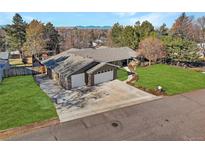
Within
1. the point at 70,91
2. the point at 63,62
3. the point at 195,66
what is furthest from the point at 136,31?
the point at 70,91

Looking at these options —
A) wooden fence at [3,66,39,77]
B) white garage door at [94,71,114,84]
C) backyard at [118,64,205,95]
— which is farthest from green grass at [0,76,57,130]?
backyard at [118,64,205,95]

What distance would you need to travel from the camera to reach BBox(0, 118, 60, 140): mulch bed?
10.7 meters

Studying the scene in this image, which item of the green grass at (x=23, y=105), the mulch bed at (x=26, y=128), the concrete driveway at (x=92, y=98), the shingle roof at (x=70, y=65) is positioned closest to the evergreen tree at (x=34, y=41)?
the shingle roof at (x=70, y=65)

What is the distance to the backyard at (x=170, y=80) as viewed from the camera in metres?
18.4

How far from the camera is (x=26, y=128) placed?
37.1 feet

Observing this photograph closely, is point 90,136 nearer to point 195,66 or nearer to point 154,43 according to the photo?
point 154,43

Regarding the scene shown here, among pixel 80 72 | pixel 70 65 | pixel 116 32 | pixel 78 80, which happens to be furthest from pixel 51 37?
pixel 78 80

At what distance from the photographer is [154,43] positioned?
96.7ft

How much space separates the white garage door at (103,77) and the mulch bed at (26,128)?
28.6 feet

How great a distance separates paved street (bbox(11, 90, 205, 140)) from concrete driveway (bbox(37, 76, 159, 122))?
0.90m

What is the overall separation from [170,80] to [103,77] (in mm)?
8132

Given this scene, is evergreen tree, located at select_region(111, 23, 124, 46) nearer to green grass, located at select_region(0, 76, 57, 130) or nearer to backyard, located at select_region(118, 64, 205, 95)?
backyard, located at select_region(118, 64, 205, 95)

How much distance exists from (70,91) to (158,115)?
9038 mm

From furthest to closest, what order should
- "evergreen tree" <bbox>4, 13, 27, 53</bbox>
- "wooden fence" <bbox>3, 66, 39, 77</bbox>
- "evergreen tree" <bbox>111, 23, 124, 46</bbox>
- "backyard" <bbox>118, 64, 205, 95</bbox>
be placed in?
1. "evergreen tree" <bbox>111, 23, 124, 46</bbox>
2. "evergreen tree" <bbox>4, 13, 27, 53</bbox>
3. "wooden fence" <bbox>3, 66, 39, 77</bbox>
4. "backyard" <bbox>118, 64, 205, 95</bbox>
